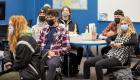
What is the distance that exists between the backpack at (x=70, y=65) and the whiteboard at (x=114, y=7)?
7.84 ft

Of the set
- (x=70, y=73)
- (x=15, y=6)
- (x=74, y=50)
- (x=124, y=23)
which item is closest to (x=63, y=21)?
(x=74, y=50)

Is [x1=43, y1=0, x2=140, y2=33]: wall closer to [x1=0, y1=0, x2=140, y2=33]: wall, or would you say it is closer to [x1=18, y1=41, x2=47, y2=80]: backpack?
[x1=0, y1=0, x2=140, y2=33]: wall

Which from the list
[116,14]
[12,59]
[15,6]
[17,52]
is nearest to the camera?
[17,52]

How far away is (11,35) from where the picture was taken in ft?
12.6

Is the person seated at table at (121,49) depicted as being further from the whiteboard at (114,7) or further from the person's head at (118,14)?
the whiteboard at (114,7)

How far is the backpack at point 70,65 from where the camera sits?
5.61 meters

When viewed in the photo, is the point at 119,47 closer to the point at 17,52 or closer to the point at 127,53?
the point at 127,53

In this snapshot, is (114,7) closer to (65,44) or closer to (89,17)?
(89,17)

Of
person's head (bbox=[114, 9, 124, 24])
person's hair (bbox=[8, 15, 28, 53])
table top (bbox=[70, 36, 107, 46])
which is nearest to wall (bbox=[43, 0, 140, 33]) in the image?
person's head (bbox=[114, 9, 124, 24])

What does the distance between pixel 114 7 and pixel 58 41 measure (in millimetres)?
3466

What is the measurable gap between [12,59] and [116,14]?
227 centimetres

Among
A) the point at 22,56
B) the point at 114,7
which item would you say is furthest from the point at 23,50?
the point at 114,7

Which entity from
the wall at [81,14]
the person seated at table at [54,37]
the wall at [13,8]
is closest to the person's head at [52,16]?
the person seated at table at [54,37]

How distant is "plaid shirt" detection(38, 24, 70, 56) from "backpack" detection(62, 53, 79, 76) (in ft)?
2.51
